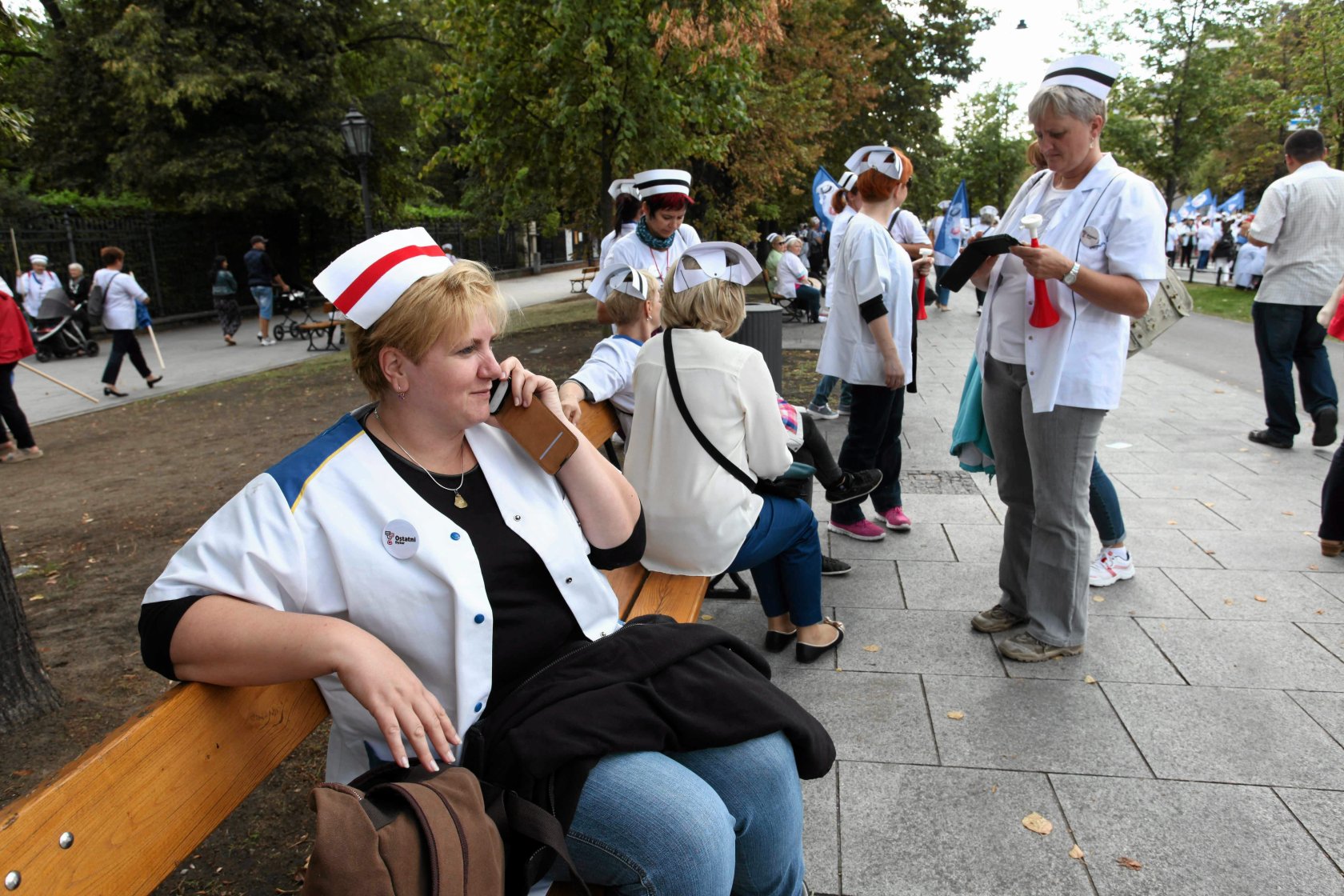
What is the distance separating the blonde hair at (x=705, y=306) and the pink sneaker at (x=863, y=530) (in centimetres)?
196

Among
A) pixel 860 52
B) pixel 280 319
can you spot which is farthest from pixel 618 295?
pixel 280 319

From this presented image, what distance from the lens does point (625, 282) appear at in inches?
157

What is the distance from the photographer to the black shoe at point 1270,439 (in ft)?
21.4

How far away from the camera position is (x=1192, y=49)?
25.1 meters

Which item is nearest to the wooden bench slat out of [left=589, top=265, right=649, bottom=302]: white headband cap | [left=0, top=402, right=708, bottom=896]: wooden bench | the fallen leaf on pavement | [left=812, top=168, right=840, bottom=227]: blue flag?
[left=0, top=402, right=708, bottom=896]: wooden bench

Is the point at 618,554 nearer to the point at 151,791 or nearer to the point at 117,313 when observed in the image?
the point at 151,791

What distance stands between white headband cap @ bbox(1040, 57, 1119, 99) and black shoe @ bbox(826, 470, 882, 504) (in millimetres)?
1916

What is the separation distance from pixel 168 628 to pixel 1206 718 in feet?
10.4

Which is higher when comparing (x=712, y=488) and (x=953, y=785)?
(x=712, y=488)

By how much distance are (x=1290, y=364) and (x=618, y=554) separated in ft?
20.9

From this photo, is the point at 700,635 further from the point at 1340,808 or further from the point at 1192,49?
the point at 1192,49

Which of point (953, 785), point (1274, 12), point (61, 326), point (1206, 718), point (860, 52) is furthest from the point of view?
point (1274, 12)

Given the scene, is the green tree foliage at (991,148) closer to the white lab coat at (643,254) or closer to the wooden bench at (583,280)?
the wooden bench at (583,280)

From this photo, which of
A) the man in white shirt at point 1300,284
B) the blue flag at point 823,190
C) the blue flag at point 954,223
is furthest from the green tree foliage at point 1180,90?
the man in white shirt at point 1300,284
